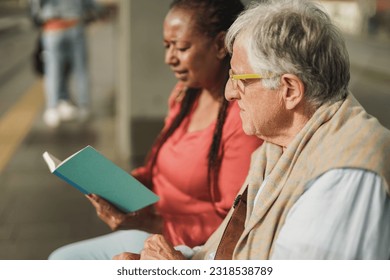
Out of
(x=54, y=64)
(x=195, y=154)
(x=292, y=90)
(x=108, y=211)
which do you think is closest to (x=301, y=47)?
(x=292, y=90)

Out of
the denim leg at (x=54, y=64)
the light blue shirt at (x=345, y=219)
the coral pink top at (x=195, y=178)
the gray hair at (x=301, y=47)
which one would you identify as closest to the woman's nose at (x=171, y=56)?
the coral pink top at (x=195, y=178)

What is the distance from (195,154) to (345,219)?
939mm

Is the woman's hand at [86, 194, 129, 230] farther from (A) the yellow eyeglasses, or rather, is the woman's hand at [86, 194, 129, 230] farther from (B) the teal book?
(A) the yellow eyeglasses

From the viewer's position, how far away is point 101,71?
1131 cm

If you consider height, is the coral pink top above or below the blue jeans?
above

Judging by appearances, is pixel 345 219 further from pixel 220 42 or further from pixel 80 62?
pixel 80 62

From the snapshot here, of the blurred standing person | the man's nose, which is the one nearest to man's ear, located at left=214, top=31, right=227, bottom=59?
the man's nose

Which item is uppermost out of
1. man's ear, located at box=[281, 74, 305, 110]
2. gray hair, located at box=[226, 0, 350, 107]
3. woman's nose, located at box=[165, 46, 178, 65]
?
gray hair, located at box=[226, 0, 350, 107]

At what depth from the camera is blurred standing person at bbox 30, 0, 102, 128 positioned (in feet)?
21.5

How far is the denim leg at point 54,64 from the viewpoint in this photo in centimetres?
669

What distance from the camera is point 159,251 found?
1.84m

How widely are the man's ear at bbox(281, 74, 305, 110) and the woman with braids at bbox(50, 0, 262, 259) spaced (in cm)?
51

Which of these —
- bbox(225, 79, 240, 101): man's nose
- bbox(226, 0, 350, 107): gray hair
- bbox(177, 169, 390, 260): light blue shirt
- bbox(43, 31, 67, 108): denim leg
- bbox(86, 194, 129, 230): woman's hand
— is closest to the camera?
bbox(177, 169, 390, 260): light blue shirt
